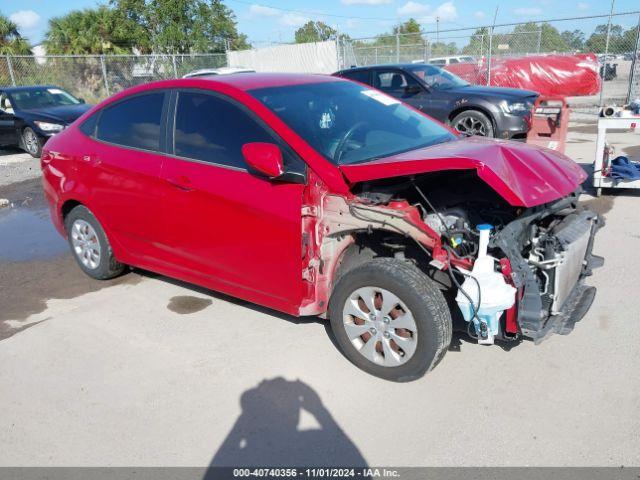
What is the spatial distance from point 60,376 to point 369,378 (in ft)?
6.62

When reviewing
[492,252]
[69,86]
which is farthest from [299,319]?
[69,86]

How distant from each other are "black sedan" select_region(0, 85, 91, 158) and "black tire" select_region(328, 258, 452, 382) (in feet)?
34.6

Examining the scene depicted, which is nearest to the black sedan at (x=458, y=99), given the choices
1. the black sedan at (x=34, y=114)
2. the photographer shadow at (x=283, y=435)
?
the black sedan at (x=34, y=114)

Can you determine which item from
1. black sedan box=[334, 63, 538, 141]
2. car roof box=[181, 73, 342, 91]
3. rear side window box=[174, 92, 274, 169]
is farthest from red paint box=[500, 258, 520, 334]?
black sedan box=[334, 63, 538, 141]

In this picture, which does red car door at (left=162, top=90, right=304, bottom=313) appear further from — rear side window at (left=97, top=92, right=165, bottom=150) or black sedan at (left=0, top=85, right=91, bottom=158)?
black sedan at (left=0, top=85, right=91, bottom=158)

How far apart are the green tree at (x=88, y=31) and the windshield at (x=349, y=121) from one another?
92.8 feet

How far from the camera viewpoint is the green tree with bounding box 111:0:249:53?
29125mm

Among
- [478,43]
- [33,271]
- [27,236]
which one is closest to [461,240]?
[33,271]

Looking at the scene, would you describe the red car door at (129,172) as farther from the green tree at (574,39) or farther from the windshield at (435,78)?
the green tree at (574,39)

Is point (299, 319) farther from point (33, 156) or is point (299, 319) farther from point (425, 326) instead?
point (33, 156)

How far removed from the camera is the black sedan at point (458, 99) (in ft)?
32.4

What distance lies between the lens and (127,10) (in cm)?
2914

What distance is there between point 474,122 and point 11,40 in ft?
84.1

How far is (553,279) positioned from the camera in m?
3.12
